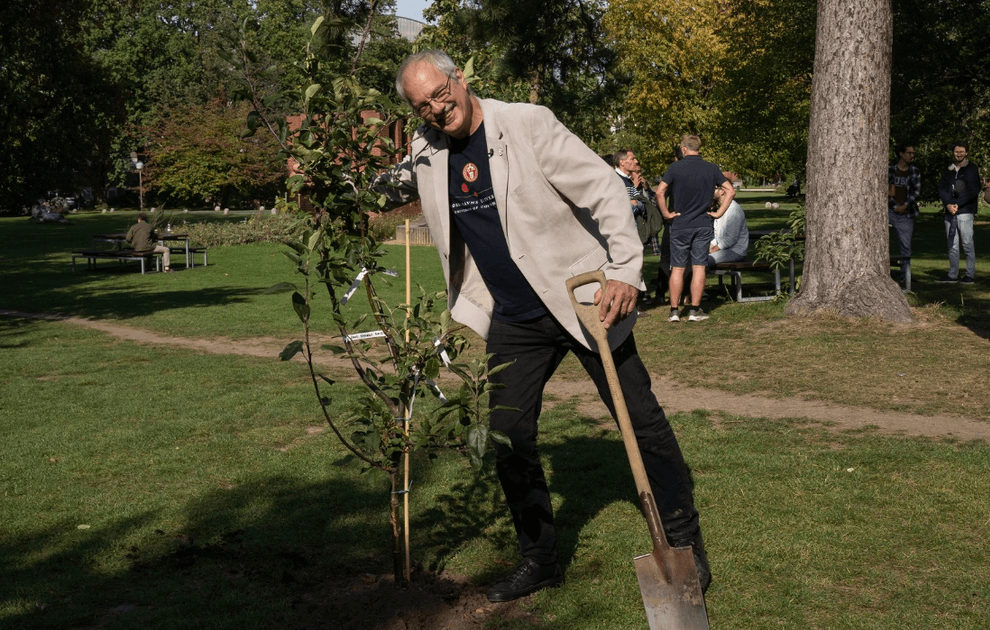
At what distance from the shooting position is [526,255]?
151 inches

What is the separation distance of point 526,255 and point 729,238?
32.2 ft

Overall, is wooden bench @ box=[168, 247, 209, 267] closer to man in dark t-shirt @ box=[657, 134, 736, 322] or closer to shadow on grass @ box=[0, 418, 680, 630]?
man in dark t-shirt @ box=[657, 134, 736, 322]

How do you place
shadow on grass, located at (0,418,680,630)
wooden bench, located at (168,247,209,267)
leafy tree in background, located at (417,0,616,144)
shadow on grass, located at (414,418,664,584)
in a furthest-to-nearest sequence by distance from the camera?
1. wooden bench, located at (168,247,209,267)
2. leafy tree in background, located at (417,0,616,144)
3. shadow on grass, located at (414,418,664,584)
4. shadow on grass, located at (0,418,680,630)

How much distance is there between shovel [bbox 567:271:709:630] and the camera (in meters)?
3.58

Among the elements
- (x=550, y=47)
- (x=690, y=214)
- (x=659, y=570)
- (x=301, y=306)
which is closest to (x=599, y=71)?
(x=550, y=47)

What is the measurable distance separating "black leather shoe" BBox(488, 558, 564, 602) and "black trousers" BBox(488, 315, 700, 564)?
0.04m

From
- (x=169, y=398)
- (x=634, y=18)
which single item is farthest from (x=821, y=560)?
(x=634, y=18)

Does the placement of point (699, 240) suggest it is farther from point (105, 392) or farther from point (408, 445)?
point (408, 445)

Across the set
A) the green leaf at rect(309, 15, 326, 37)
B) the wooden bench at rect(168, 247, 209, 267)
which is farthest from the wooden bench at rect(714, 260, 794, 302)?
the wooden bench at rect(168, 247, 209, 267)

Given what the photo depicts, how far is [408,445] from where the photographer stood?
156 inches

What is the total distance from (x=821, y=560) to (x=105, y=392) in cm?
660

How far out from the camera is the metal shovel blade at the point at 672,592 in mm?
3572

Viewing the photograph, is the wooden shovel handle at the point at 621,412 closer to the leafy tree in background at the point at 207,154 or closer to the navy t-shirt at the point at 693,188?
the navy t-shirt at the point at 693,188

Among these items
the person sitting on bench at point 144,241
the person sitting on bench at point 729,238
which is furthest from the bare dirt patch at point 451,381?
the person sitting on bench at point 144,241
